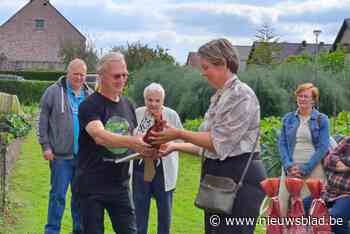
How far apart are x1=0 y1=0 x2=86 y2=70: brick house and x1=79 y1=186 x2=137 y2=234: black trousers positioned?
54.9 meters

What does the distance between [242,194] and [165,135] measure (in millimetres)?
567

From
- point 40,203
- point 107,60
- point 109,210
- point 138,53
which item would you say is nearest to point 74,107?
point 109,210

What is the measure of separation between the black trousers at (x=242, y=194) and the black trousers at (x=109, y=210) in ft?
3.30

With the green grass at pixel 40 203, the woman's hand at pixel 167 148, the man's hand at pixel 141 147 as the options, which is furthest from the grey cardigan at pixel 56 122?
the man's hand at pixel 141 147

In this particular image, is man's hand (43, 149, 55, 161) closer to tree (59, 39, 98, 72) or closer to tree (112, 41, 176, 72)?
tree (112, 41, 176, 72)

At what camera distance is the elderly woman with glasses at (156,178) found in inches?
241

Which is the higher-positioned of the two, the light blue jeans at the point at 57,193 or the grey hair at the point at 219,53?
the grey hair at the point at 219,53

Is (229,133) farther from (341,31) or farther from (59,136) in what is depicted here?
(341,31)

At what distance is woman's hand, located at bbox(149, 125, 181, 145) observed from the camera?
3.88m

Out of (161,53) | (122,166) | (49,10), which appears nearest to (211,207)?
(122,166)

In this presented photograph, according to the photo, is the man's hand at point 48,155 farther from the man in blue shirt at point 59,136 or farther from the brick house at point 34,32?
the brick house at point 34,32

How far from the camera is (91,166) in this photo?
4.64 meters

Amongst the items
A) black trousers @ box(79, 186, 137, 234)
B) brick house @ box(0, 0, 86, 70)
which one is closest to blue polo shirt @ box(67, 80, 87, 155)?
black trousers @ box(79, 186, 137, 234)

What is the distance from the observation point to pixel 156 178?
6152 mm
